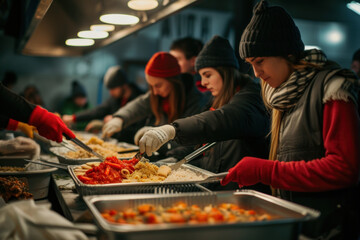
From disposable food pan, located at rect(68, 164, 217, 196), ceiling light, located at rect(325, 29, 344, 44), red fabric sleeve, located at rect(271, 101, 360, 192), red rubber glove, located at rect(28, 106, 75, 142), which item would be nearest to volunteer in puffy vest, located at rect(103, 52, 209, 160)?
red rubber glove, located at rect(28, 106, 75, 142)

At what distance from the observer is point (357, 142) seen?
1.42 metres

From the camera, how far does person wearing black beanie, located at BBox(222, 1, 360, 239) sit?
56.0 inches

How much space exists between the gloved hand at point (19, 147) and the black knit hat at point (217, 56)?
1.42m

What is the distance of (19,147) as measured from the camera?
2.62 meters

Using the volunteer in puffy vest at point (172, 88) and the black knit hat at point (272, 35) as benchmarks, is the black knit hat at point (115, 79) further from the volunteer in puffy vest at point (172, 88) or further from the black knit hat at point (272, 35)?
the black knit hat at point (272, 35)

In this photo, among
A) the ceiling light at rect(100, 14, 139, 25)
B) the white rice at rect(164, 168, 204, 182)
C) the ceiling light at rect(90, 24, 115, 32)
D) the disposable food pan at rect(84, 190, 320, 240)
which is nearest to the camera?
the disposable food pan at rect(84, 190, 320, 240)

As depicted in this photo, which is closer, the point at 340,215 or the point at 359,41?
the point at 340,215

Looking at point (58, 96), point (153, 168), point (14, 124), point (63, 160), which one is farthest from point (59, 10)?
point (58, 96)

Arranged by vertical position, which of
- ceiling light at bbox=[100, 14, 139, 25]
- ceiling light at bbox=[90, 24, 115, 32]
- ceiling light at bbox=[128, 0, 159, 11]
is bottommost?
ceiling light at bbox=[90, 24, 115, 32]

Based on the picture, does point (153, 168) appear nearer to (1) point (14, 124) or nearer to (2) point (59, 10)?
(1) point (14, 124)

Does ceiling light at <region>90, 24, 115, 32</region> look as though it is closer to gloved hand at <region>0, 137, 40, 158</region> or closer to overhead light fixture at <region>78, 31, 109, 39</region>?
overhead light fixture at <region>78, 31, 109, 39</region>

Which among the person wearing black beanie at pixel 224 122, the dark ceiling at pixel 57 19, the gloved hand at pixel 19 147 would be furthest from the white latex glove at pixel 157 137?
the gloved hand at pixel 19 147

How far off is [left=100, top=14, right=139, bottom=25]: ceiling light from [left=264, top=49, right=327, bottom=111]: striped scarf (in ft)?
5.00

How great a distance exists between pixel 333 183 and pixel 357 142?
0.20 m
